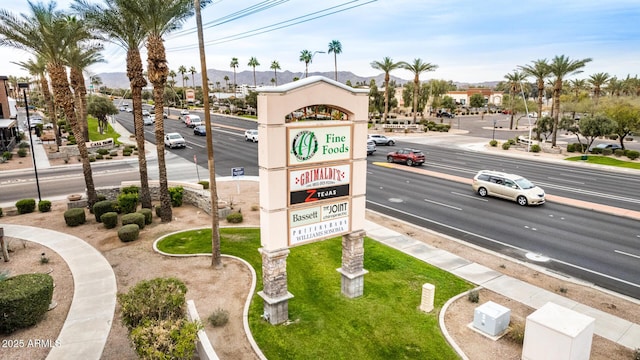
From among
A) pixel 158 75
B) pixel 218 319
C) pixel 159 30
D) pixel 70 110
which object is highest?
pixel 159 30

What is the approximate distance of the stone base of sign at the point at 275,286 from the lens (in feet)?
37.9

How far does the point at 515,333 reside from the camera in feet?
36.8

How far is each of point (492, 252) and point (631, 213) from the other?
40.0ft

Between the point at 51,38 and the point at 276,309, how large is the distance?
65.6 ft

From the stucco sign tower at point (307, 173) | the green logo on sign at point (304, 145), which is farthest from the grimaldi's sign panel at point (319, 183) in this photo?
the green logo on sign at point (304, 145)

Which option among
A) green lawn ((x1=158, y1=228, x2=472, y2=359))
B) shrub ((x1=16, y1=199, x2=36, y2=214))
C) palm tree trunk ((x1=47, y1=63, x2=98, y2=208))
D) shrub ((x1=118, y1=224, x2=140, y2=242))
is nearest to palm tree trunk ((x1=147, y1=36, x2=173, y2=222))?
shrub ((x1=118, y1=224, x2=140, y2=242))

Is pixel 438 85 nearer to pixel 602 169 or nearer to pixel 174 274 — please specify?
pixel 602 169

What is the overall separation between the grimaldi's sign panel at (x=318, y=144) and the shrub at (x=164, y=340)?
199 inches

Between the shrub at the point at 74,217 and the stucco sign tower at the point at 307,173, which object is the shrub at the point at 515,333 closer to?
the stucco sign tower at the point at 307,173

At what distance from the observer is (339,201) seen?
12617 millimetres

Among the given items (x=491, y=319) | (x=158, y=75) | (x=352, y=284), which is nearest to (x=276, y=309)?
(x=352, y=284)

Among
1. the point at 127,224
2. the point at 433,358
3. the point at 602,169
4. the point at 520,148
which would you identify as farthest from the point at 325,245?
the point at 520,148

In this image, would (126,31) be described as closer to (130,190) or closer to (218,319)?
(130,190)

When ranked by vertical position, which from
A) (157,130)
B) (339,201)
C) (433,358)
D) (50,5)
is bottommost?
(433,358)
